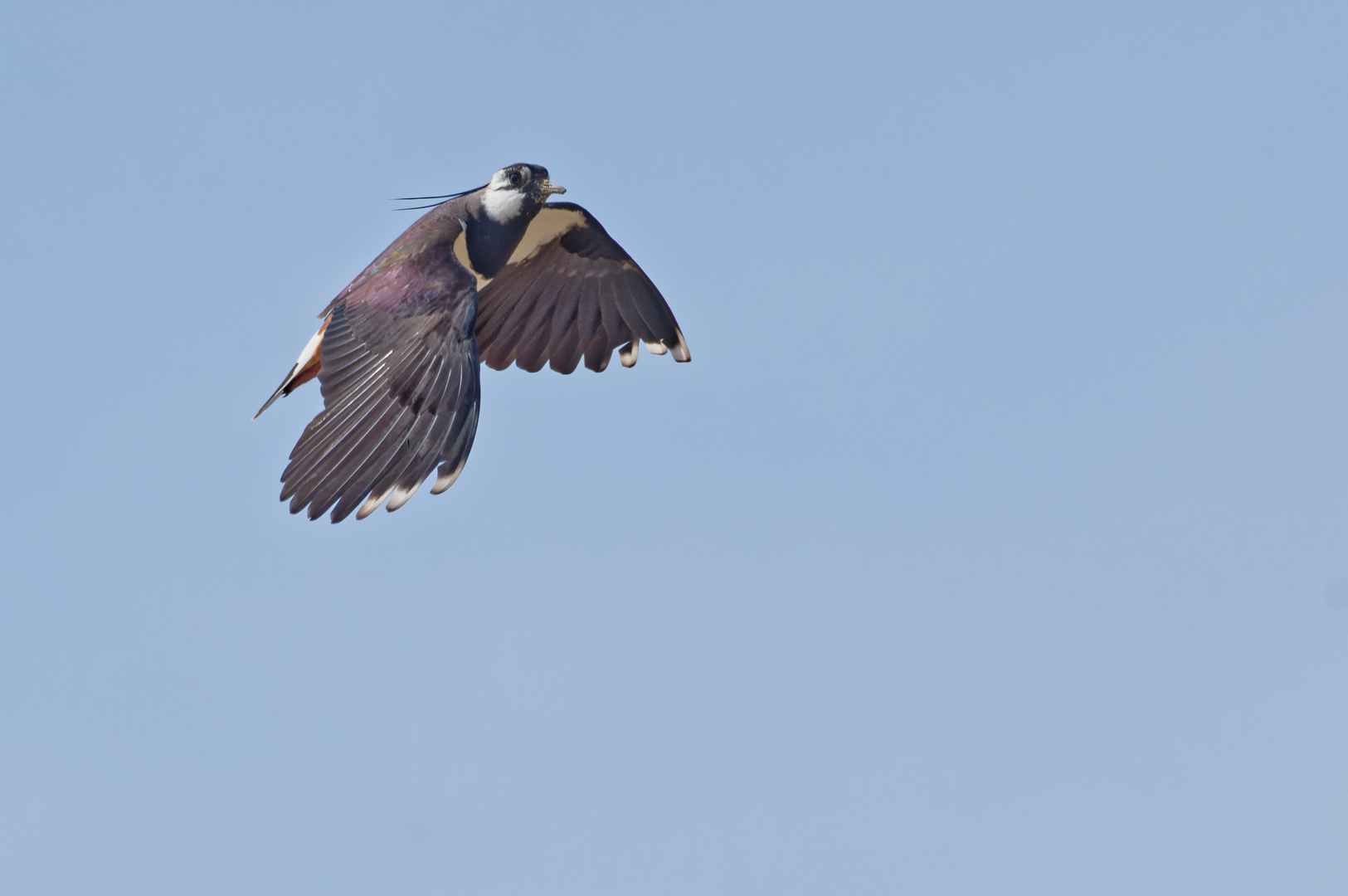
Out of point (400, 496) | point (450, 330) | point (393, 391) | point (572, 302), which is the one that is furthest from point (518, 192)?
point (400, 496)

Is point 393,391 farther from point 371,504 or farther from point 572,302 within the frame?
point 572,302

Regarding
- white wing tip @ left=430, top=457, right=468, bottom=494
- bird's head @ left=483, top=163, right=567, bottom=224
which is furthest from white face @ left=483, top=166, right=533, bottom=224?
white wing tip @ left=430, top=457, right=468, bottom=494

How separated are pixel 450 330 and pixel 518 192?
207cm

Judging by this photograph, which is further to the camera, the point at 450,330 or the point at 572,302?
the point at 572,302

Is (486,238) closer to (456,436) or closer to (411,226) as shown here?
(411,226)

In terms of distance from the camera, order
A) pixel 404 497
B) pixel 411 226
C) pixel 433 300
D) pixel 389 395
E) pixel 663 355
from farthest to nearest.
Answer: pixel 663 355 < pixel 411 226 < pixel 433 300 < pixel 389 395 < pixel 404 497

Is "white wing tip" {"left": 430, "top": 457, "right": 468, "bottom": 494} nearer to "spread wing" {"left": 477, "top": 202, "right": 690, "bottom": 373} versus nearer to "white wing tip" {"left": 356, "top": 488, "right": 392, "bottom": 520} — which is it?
"white wing tip" {"left": 356, "top": 488, "right": 392, "bottom": 520}

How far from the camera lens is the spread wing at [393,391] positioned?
859 centimetres

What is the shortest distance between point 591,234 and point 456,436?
3656mm

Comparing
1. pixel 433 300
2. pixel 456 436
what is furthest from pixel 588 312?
pixel 456 436

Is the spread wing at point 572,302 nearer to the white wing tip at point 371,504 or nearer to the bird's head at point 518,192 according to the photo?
the bird's head at point 518,192

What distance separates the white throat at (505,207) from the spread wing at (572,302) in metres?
0.66

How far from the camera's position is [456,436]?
8.86m

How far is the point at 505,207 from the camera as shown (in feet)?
36.7
